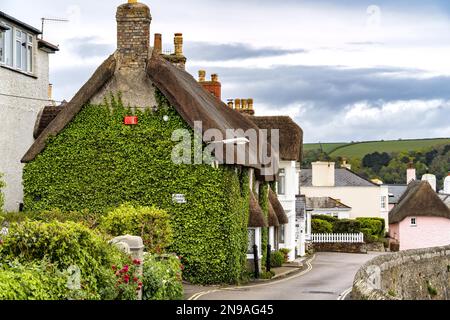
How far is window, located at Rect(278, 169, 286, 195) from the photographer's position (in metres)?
48.7

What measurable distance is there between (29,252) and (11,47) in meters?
18.1

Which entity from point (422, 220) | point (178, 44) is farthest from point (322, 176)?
point (178, 44)

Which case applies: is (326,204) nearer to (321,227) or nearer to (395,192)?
(321,227)

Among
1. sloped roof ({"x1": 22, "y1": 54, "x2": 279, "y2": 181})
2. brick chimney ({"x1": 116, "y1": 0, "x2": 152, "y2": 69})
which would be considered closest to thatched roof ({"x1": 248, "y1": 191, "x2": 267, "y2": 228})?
sloped roof ({"x1": 22, "y1": 54, "x2": 279, "y2": 181})

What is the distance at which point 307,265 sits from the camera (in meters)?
44.7

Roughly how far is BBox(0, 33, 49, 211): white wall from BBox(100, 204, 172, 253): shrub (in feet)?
28.0

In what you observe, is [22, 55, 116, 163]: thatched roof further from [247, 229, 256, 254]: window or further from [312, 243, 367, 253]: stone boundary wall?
[312, 243, 367, 253]: stone boundary wall

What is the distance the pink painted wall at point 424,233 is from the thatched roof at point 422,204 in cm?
54

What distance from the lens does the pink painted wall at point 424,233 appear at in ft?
240

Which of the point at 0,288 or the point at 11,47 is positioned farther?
the point at 11,47

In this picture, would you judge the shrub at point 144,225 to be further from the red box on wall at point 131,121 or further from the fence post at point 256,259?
the fence post at point 256,259
